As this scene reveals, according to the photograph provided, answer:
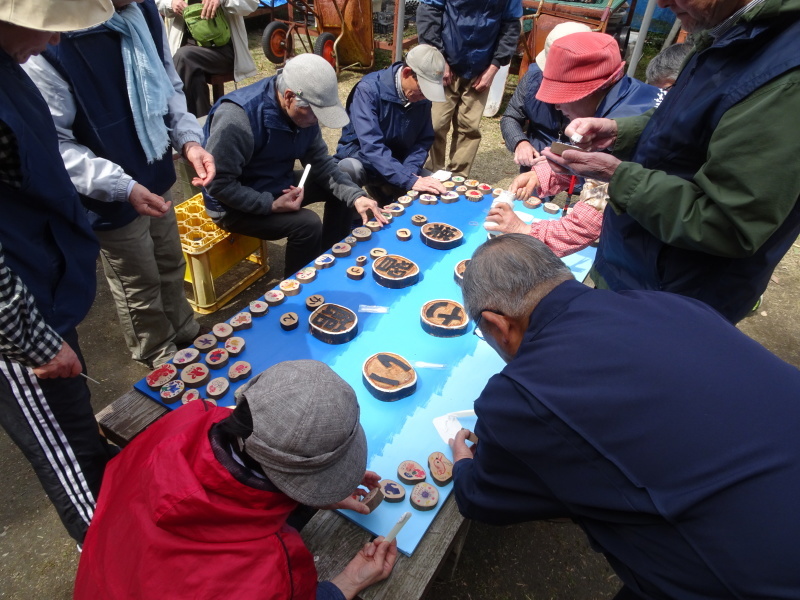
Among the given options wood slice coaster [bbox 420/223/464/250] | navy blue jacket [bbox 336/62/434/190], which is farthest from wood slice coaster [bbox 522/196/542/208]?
navy blue jacket [bbox 336/62/434/190]

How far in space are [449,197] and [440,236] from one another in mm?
586

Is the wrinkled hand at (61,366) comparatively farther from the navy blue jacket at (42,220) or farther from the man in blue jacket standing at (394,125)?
the man in blue jacket standing at (394,125)

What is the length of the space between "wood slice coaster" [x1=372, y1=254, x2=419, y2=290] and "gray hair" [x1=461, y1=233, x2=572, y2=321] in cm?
108

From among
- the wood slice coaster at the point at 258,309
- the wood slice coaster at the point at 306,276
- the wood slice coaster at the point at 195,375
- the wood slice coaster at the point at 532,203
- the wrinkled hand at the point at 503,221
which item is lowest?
the wood slice coaster at the point at 532,203

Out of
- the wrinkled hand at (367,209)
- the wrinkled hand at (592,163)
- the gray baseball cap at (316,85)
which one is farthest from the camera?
the wrinkled hand at (367,209)

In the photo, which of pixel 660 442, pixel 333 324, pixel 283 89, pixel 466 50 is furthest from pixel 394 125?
pixel 660 442

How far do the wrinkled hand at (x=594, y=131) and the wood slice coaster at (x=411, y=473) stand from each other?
154cm

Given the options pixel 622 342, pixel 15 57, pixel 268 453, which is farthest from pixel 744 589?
pixel 15 57

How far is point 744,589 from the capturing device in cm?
106

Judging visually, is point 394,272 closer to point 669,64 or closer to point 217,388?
point 217,388

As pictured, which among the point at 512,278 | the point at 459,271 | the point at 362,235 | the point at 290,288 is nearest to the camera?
the point at 512,278

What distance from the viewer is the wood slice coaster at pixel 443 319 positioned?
232 centimetres

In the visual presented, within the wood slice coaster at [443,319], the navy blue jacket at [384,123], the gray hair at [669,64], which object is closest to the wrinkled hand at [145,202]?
the wood slice coaster at [443,319]

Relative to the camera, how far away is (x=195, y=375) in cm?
196
